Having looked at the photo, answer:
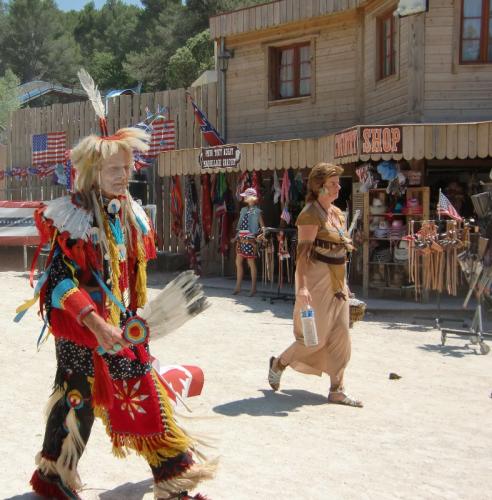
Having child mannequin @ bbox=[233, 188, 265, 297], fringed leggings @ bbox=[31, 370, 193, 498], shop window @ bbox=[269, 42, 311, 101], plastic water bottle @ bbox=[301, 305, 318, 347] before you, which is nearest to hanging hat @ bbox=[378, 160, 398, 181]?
child mannequin @ bbox=[233, 188, 265, 297]

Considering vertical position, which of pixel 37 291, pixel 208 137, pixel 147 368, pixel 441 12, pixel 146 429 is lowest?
pixel 146 429

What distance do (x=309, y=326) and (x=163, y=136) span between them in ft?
36.6

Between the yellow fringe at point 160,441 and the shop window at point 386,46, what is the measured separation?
10.3 m

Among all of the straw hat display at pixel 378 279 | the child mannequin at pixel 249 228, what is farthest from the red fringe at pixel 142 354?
the child mannequin at pixel 249 228

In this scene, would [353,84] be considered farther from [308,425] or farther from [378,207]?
[308,425]

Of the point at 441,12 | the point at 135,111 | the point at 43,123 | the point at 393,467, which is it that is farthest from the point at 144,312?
the point at 43,123

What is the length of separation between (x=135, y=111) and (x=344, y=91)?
540 centimetres

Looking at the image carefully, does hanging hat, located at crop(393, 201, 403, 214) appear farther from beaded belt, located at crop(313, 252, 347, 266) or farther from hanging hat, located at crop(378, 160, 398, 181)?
beaded belt, located at crop(313, 252, 347, 266)

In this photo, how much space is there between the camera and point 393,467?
418cm

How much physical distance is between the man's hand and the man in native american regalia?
2 centimetres

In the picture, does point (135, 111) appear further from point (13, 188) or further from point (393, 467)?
point (393, 467)

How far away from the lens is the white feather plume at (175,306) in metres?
3.73

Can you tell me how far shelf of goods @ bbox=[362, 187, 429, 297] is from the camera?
422 inches

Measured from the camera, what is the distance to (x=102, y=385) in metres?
3.35
